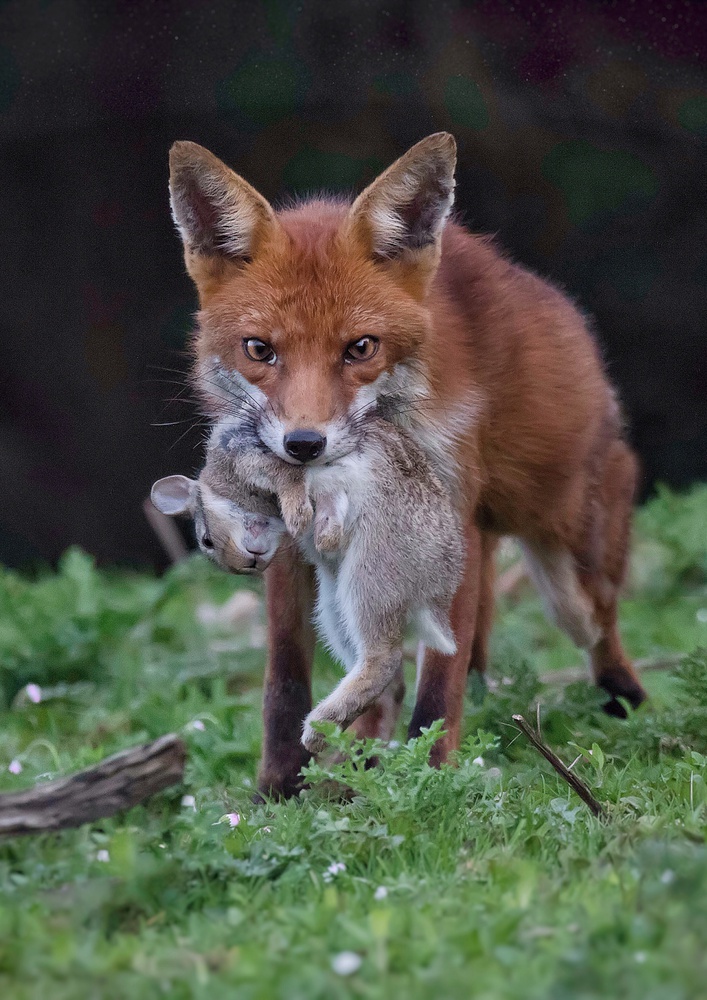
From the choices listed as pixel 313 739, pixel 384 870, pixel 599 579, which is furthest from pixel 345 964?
pixel 599 579

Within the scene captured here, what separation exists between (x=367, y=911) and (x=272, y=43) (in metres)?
4.48

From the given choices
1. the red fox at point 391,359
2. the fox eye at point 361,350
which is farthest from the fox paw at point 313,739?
the fox eye at point 361,350

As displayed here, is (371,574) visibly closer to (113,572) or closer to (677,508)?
(677,508)

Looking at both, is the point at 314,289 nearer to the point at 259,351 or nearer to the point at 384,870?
the point at 259,351

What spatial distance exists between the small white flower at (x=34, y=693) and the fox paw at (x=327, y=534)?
246 centimetres

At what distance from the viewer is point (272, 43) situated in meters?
5.80

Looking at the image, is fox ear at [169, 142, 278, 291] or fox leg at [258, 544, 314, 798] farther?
fox leg at [258, 544, 314, 798]

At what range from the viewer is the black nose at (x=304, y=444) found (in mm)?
3453

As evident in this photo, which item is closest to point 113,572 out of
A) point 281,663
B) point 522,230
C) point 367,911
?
point 522,230

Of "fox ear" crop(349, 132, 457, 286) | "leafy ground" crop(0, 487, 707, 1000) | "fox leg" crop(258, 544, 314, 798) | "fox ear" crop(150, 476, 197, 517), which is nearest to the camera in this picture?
"leafy ground" crop(0, 487, 707, 1000)

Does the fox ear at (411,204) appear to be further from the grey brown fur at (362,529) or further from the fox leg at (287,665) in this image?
the fox leg at (287,665)

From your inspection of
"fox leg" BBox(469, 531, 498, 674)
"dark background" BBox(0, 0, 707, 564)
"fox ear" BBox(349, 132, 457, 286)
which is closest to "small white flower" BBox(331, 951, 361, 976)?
"fox ear" BBox(349, 132, 457, 286)

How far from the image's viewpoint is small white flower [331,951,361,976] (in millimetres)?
2164

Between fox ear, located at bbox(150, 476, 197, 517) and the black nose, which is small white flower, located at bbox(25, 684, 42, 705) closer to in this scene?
fox ear, located at bbox(150, 476, 197, 517)
